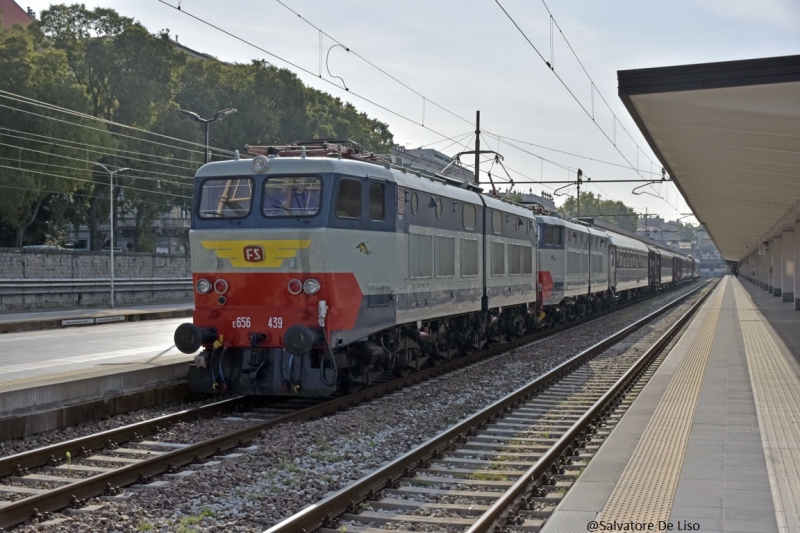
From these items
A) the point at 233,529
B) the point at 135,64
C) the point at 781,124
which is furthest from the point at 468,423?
the point at 135,64

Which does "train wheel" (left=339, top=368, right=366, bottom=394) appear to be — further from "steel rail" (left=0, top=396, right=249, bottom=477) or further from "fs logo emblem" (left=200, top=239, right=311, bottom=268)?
"fs logo emblem" (left=200, top=239, right=311, bottom=268)

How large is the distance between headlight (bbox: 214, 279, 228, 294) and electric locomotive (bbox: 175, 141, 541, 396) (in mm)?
16

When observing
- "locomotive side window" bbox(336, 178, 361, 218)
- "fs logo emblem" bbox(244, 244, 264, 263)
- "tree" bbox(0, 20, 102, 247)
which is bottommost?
"fs logo emblem" bbox(244, 244, 264, 263)

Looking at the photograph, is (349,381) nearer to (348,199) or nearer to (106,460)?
(348,199)

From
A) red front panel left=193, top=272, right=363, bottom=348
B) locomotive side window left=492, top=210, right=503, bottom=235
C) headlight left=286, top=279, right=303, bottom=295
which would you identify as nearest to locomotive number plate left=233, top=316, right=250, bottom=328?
red front panel left=193, top=272, right=363, bottom=348

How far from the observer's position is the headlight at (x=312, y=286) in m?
12.5

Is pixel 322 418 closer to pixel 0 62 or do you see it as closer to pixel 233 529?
pixel 233 529

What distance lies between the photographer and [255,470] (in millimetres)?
9359

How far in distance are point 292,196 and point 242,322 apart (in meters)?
1.93

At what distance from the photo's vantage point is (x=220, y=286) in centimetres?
1320

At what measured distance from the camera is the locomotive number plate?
42.6 ft

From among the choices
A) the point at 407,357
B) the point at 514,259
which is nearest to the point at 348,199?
the point at 407,357

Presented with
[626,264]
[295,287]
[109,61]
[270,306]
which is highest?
[109,61]

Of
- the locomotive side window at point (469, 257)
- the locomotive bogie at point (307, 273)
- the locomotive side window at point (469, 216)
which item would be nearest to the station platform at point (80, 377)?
the locomotive bogie at point (307, 273)
